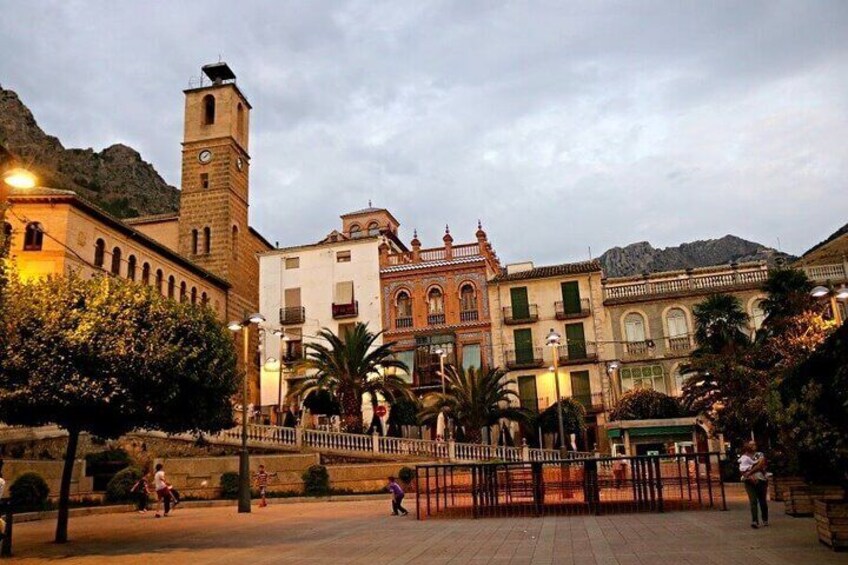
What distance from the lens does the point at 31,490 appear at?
2094 centimetres

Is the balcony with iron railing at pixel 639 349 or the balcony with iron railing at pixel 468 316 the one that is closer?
the balcony with iron railing at pixel 639 349

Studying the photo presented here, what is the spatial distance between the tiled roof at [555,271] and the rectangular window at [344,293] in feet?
30.9

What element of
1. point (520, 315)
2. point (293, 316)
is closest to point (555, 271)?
point (520, 315)

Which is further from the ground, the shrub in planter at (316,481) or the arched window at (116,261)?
the arched window at (116,261)

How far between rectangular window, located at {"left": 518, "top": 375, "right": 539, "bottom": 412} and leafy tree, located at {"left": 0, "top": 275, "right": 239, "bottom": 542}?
2911 centimetres

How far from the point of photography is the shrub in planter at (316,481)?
89.2 ft

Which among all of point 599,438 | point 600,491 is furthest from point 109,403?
point 599,438

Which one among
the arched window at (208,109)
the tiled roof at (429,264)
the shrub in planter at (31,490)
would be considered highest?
the arched window at (208,109)

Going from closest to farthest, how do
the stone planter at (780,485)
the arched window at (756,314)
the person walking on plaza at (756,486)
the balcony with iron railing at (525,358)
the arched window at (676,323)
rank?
the person walking on plaza at (756,486) < the stone planter at (780,485) < the arched window at (756,314) < the arched window at (676,323) < the balcony with iron railing at (525,358)

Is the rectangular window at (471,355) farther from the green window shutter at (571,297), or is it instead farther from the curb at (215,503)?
the curb at (215,503)

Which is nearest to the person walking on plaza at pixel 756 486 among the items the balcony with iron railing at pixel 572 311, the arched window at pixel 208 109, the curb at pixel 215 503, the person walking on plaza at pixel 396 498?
the person walking on plaza at pixel 396 498

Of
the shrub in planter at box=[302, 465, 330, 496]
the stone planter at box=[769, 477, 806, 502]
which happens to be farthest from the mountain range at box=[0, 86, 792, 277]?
the stone planter at box=[769, 477, 806, 502]

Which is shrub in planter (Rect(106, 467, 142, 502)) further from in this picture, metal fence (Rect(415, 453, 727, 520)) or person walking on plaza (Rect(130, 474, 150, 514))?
metal fence (Rect(415, 453, 727, 520))

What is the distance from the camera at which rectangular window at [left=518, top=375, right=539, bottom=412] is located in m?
42.7
